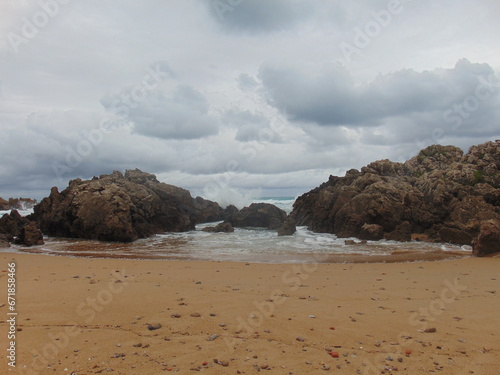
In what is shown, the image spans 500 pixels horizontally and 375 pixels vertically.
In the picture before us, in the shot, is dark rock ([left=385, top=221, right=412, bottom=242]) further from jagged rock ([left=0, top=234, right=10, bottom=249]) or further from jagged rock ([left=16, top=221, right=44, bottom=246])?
jagged rock ([left=0, top=234, right=10, bottom=249])

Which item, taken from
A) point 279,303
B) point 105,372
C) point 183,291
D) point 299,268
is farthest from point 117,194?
point 105,372

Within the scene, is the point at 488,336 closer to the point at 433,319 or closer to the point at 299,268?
the point at 433,319

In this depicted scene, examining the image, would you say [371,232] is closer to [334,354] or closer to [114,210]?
[114,210]

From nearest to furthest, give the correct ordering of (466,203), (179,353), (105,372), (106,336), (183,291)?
(105,372)
(179,353)
(106,336)
(183,291)
(466,203)

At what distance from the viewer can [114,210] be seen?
26922 mm

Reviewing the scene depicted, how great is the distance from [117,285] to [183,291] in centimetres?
201

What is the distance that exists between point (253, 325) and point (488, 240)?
1521cm

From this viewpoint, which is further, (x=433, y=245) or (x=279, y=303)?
(x=433, y=245)

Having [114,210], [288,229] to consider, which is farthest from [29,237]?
[288,229]

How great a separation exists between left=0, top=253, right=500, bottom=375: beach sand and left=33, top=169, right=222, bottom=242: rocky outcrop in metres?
16.5

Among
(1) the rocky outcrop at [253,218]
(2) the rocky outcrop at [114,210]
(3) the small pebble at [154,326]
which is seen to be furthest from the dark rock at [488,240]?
(1) the rocky outcrop at [253,218]

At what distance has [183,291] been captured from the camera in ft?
28.1

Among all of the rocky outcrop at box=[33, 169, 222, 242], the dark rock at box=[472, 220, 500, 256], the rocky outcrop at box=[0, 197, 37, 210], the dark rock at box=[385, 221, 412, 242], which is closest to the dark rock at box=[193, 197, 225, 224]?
the rocky outcrop at box=[33, 169, 222, 242]

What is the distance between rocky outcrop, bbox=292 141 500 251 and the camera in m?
23.9
